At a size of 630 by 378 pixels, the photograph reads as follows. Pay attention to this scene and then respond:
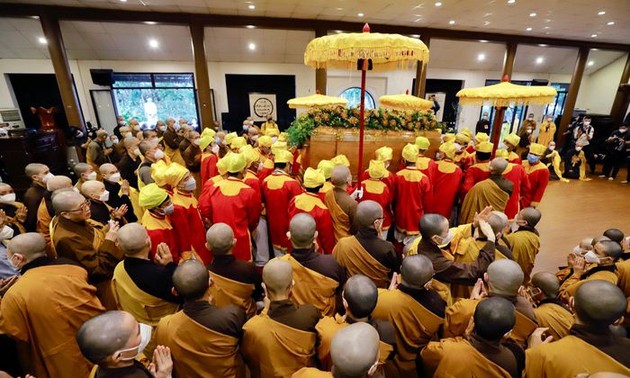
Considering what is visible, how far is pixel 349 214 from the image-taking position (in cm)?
332

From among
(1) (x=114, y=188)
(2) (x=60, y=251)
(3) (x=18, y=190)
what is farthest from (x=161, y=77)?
(2) (x=60, y=251)

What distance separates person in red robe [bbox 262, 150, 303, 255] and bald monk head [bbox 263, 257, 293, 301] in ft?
6.22

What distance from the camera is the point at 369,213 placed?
243 cm

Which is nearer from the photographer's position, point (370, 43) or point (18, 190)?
point (370, 43)

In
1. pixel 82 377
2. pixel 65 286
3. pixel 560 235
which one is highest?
pixel 65 286

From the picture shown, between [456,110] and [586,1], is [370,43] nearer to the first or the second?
[586,1]

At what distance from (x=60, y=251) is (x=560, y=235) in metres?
7.33

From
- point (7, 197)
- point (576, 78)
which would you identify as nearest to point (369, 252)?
point (7, 197)

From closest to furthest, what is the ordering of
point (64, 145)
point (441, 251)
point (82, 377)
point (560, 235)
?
point (82, 377), point (441, 251), point (560, 235), point (64, 145)

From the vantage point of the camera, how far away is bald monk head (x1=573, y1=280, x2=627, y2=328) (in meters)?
1.52

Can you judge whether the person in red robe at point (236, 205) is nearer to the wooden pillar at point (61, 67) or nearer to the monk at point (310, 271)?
the monk at point (310, 271)

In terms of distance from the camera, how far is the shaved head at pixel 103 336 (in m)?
1.28

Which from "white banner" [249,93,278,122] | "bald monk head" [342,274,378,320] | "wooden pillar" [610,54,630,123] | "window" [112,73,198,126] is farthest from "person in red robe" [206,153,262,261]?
"wooden pillar" [610,54,630,123]

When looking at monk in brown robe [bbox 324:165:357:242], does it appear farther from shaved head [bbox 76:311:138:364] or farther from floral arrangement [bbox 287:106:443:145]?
shaved head [bbox 76:311:138:364]
